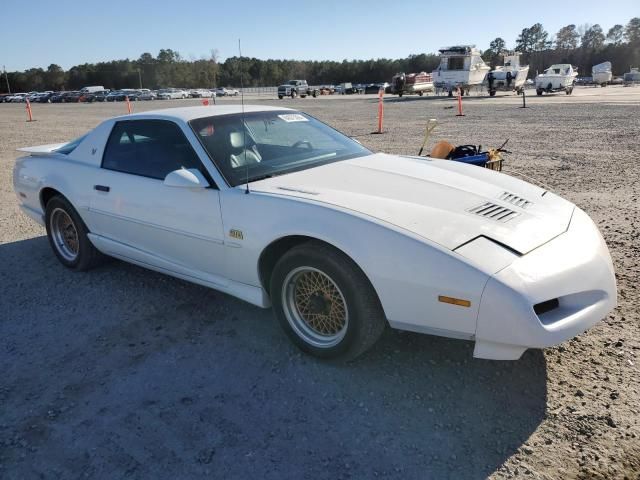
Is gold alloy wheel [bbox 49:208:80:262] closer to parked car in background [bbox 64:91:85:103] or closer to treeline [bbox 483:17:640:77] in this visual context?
parked car in background [bbox 64:91:85:103]

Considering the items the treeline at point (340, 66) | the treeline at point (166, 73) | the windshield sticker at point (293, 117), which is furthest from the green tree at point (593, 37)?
the windshield sticker at point (293, 117)

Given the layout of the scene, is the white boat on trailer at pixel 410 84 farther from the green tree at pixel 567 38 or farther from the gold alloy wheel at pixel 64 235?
the green tree at pixel 567 38

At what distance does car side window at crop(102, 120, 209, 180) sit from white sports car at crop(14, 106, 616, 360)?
0.5 inches

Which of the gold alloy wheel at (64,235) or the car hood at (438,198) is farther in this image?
the gold alloy wheel at (64,235)

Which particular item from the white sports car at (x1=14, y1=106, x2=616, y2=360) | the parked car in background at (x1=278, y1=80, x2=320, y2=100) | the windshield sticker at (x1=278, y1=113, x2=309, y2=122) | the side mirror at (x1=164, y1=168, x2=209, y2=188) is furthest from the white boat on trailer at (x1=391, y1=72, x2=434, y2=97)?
the side mirror at (x1=164, y1=168, x2=209, y2=188)

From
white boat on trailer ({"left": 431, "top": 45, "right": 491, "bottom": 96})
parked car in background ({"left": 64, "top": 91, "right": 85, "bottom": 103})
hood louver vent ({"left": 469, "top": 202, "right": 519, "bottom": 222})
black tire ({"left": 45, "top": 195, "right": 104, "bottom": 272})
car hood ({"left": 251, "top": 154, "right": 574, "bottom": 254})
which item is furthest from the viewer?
parked car in background ({"left": 64, "top": 91, "right": 85, "bottom": 103})

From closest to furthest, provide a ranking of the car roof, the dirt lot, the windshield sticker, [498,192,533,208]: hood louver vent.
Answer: the dirt lot → [498,192,533,208]: hood louver vent → the car roof → the windshield sticker

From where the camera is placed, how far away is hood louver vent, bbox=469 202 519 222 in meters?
2.74

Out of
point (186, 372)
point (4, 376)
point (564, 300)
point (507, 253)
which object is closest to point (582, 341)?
point (564, 300)

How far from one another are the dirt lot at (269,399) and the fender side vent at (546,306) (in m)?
0.50

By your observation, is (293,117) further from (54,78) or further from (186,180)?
(54,78)

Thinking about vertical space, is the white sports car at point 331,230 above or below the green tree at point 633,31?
below

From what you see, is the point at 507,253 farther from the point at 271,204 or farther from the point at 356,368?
the point at 271,204

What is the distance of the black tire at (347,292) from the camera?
8.45 feet
